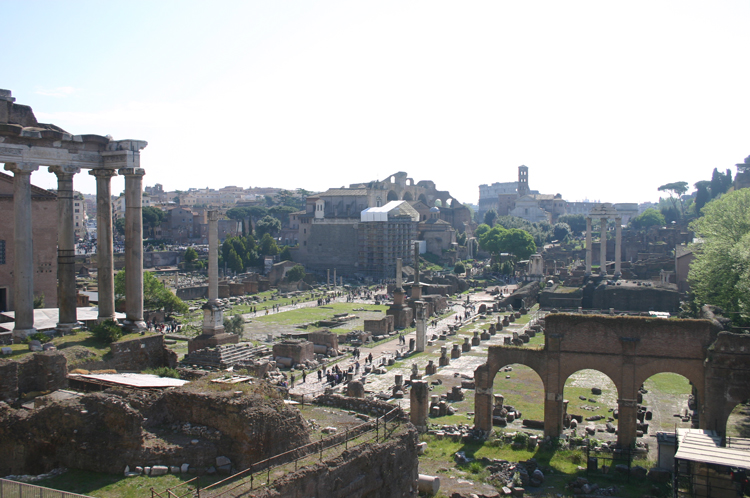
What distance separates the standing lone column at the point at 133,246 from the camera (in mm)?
17109

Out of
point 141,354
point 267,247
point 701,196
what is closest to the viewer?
point 141,354

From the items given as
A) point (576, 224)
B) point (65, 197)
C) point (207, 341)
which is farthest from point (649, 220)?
point (65, 197)

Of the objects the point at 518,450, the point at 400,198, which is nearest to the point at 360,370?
the point at 518,450

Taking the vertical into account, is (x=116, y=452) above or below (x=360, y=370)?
above

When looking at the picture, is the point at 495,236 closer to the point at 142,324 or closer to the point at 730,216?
the point at 730,216

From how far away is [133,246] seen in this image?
57.1 ft

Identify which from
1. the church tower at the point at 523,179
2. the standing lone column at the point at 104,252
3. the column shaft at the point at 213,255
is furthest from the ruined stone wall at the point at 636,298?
the church tower at the point at 523,179

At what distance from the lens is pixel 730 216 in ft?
105

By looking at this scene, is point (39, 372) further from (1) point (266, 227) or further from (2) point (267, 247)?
(1) point (266, 227)

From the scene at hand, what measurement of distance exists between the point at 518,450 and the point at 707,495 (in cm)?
595

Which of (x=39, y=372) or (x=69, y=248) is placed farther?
(x=69, y=248)

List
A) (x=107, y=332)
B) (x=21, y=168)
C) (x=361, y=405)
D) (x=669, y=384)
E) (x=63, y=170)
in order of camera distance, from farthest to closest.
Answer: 1. (x=669, y=384)
2. (x=63, y=170)
3. (x=107, y=332)
4. (x=21, y=168)
5. (x=361, y=405)

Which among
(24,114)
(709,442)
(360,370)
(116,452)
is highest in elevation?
(24,114)

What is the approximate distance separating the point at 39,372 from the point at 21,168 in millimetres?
6008
